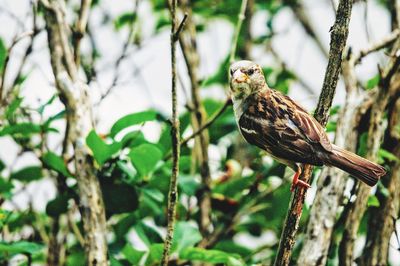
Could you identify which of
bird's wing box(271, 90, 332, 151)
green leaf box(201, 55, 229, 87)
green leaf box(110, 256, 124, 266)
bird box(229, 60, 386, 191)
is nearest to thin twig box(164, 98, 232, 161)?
bird box(229, 60, 386, 191)

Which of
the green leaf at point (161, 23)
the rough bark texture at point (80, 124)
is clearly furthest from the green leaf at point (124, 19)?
the rough bark texture at point (80, 124)

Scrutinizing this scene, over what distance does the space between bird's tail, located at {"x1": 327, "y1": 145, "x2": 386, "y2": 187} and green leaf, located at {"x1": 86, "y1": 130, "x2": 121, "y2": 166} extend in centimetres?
93

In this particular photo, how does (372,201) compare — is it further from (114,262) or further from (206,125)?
(114,262)

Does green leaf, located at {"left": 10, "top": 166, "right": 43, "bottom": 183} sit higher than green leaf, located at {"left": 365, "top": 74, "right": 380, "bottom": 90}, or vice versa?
green leaf, located at {"left": 365, "top": 74, "right": 380, "bottom": 90}

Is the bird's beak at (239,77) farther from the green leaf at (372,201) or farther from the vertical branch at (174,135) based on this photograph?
the vertical branch at (174,135)

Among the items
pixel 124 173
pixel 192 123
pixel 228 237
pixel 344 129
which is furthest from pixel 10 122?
pixel 344 129

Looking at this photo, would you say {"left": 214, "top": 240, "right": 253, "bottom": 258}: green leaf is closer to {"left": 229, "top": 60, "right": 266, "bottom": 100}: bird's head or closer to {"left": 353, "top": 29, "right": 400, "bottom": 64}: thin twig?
{"left": 229, "top": 60, "right": 266, "bottom": 100}: bird's head

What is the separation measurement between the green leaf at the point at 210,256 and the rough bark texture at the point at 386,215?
0.77 metres

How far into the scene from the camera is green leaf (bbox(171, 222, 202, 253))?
2.96 metres

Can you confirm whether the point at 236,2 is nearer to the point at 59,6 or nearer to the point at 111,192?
the point at 59,6

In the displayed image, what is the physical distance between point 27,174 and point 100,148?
2.75 feet

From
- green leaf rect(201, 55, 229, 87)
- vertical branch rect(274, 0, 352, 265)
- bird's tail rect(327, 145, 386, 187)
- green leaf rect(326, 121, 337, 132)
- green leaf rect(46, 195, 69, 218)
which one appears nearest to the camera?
vertical branch rect(274, 0, 352, 265)

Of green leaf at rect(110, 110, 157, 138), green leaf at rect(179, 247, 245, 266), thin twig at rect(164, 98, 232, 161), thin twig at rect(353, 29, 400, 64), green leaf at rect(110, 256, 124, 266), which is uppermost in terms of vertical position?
thin twig at rect(353, 29, 400, 64)

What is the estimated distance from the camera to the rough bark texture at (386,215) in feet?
10.6
